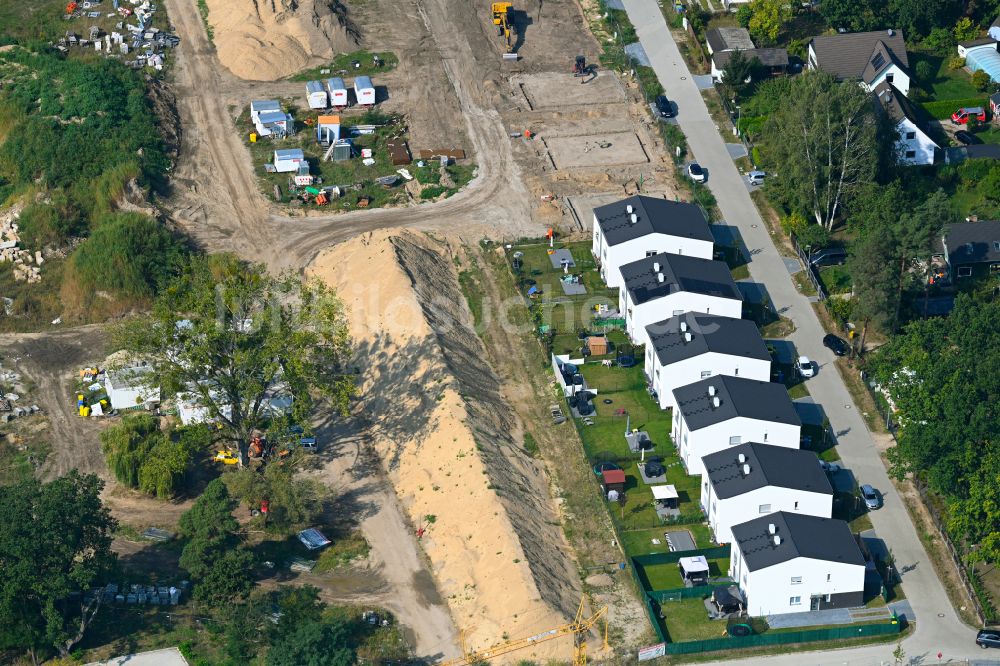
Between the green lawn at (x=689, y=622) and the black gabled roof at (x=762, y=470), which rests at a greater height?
the black gabled roof at (x=762, y=470)

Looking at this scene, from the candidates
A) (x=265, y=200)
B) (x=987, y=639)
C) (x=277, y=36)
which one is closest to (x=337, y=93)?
(x=277, y=36)

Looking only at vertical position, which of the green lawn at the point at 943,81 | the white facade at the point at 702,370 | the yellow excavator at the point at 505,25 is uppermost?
the yellow excavator at the point at 505,25

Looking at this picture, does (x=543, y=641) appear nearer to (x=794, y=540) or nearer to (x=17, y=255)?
(x=794, y=540)

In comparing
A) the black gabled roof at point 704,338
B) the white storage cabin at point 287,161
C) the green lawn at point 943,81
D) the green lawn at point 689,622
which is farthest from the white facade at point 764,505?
the green lawn at point 943,81

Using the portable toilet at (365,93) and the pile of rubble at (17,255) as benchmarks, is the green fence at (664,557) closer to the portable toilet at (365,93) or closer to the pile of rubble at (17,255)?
the pile of rubble at (17,255)

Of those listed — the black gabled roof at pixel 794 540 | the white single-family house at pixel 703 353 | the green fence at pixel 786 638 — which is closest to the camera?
the green fence at pixel 786 638

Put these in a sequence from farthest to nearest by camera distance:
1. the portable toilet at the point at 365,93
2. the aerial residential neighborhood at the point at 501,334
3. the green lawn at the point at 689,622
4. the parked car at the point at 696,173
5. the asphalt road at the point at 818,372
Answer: the portable toilet at the point at 365,93
the parked car at the point at 696,173
the aerial residential neighborhood at the point at 501,334
the asphalt road at the point at 818,372
the green lawn at the point at 689,622
